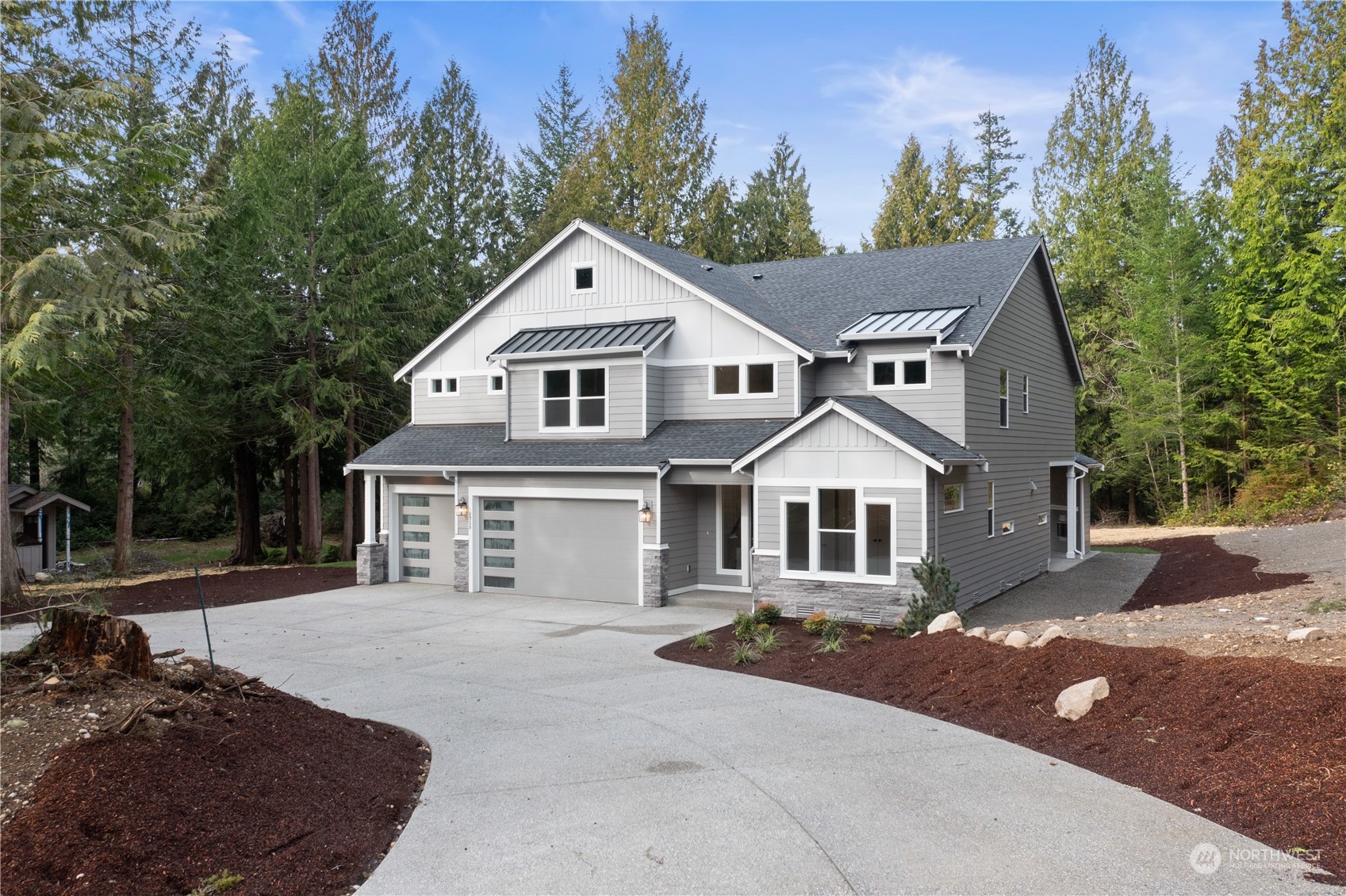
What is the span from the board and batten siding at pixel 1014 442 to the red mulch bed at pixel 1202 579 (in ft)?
7.75

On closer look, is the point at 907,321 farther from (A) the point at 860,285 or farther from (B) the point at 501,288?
(B) the point at 501,288

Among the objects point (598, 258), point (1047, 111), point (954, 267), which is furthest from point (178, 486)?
point (1047, 111)

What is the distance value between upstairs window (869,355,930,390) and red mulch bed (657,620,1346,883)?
637 cm

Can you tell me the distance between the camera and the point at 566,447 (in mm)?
18109

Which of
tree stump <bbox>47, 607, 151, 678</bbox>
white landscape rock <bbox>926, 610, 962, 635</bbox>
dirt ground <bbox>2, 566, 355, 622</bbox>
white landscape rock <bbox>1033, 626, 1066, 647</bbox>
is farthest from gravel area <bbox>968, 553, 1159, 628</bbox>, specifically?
dirt ground <bbox>2, 566, 355, 622</bbox>

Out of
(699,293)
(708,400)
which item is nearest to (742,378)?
(708,400)

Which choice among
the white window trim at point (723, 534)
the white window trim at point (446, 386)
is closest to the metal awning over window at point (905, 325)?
the white window trim at point (723, 534)

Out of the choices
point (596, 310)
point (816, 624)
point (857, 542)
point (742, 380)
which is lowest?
point (816, 624)

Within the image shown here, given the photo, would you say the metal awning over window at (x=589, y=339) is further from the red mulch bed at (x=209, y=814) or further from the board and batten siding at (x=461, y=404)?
the red mulch bed at (x=209, y=814)

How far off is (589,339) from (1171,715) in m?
13.0

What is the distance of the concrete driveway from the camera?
5207 mm

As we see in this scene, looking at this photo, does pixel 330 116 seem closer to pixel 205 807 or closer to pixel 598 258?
pixel 598 258

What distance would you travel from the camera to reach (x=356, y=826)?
19.2ft

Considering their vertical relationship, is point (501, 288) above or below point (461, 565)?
above
